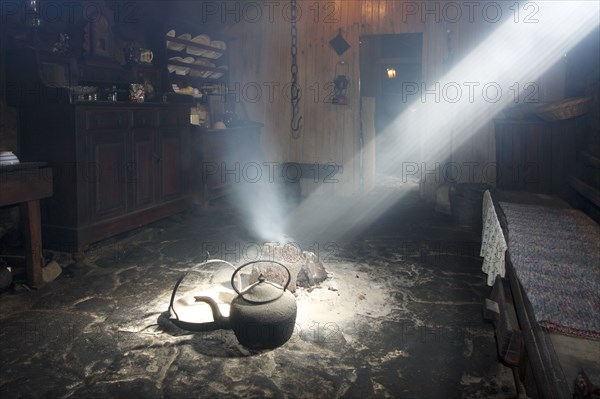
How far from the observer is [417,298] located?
4484mm

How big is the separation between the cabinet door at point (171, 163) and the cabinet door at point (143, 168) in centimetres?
17

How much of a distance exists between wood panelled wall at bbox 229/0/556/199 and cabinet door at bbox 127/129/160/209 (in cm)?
361

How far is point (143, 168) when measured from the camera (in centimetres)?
641

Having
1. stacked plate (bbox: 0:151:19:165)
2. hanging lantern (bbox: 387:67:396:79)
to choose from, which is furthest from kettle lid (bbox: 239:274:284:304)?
hanging lantern (bbox: 387:67:396:79)

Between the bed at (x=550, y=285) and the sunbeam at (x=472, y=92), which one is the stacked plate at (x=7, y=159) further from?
the bed at (x=550, y=285)

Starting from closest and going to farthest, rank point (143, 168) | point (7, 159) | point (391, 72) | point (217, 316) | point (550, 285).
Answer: point (550, 285) < point (217, 316) < point (7, 159) < point (143, 168) < point (391, 72)

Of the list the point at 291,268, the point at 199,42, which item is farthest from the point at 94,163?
the point at 199,42

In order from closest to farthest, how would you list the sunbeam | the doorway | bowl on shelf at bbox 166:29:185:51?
1. the sunbeam
2. bowl on shelf at bbox 166:29:185:51
3. the doorway

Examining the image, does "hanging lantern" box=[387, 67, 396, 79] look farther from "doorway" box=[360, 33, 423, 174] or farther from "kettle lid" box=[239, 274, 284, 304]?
"kettle lid" box=[239, 274, 284, 304]

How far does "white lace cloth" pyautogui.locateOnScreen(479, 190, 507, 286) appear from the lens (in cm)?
429

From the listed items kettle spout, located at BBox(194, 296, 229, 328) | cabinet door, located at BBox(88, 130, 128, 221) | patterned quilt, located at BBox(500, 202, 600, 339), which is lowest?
kettle spout, located at BBox(194, 296, 229, 328)

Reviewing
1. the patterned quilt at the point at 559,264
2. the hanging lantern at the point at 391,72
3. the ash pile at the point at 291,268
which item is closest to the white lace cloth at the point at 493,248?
the patterned quilt at the point at 559,264

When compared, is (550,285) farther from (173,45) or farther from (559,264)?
(173,45)

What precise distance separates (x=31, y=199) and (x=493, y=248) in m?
4.69
